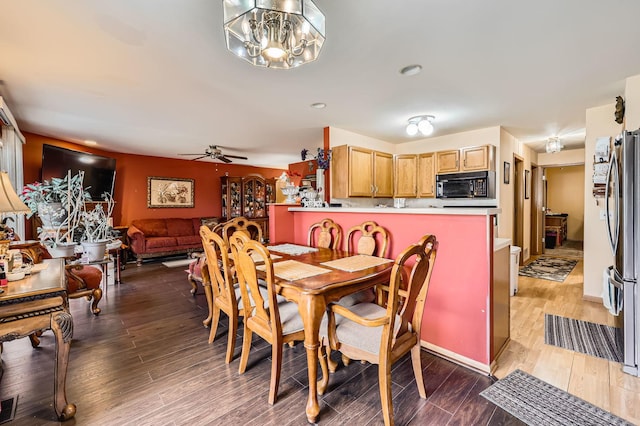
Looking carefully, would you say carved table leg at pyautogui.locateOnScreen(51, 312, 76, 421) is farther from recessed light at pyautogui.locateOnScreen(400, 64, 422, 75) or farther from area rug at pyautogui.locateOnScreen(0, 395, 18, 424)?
recessed light at pyautogui.locateOnScreen(400, 64, 422, 75)

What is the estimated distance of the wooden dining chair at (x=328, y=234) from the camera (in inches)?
119

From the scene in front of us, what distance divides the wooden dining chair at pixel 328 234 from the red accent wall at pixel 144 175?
517 cm

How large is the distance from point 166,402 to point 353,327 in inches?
49.4

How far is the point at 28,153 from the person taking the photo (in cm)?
465

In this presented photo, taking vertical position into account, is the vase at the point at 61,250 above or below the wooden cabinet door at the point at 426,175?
below

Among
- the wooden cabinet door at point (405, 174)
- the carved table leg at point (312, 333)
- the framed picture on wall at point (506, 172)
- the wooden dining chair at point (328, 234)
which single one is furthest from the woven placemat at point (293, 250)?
the framed picture on wall at point (506, 172)

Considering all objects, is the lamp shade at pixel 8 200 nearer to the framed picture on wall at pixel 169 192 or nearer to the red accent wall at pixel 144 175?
the red accent wall at pixel 144 175

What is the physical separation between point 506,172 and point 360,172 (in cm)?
241

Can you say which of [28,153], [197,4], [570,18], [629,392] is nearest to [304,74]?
[197,4]

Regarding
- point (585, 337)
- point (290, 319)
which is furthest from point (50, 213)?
point (585, 337)

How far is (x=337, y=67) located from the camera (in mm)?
2357

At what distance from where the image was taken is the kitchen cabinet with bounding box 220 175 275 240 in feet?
25.3

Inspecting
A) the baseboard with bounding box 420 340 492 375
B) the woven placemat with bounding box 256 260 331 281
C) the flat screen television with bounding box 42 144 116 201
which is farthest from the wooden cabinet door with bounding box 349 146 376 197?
the flat screen television with bounding box 42 144 116 201

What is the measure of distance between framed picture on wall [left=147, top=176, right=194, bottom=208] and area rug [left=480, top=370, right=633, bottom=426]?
723 centimetres
